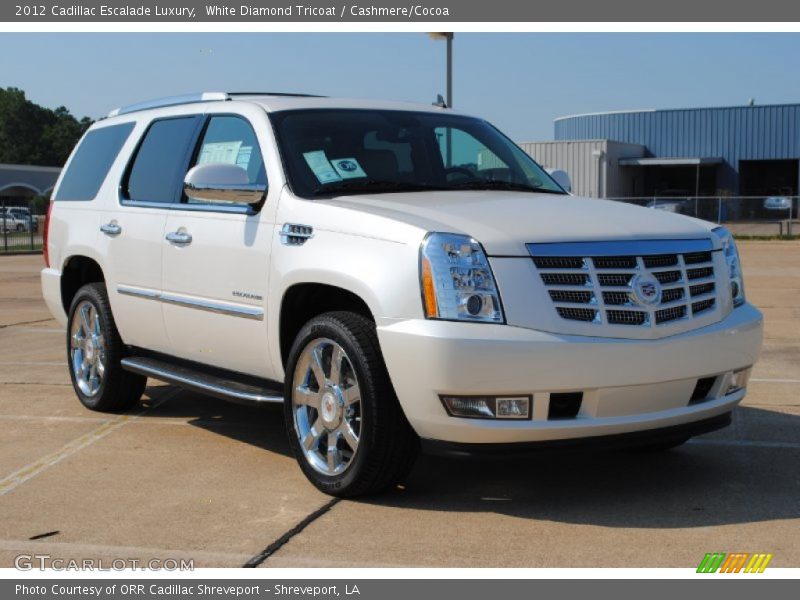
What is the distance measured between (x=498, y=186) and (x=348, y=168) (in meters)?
0.90

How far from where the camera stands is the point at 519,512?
16.3ft

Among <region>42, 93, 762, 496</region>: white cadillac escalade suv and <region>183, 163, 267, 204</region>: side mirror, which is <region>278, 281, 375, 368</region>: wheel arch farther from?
<region>183, 163, 267, 204</region>: side mirror

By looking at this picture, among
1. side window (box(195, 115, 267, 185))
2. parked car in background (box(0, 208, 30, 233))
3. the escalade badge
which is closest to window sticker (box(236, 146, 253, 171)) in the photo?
side window (box(195, 115, 267, 185))

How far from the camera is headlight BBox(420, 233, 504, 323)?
15.3 feet

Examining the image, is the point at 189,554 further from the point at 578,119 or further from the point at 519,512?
the point at 578,119

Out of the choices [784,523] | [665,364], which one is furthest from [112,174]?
[784,523]

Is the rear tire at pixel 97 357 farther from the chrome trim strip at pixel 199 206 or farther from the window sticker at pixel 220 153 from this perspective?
the window sticker at pixel 220 153

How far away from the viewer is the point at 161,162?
6.80m

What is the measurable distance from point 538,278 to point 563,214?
2.15 feet

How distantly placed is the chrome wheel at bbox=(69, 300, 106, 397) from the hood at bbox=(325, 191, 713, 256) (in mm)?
2542

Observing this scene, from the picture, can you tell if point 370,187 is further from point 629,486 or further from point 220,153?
point 629,486

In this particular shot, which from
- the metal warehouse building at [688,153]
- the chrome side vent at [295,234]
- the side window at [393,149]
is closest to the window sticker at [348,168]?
the side window at [393,149]

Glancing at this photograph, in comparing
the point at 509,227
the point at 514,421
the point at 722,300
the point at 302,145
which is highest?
the point at 302,145

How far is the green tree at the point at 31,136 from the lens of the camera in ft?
392
